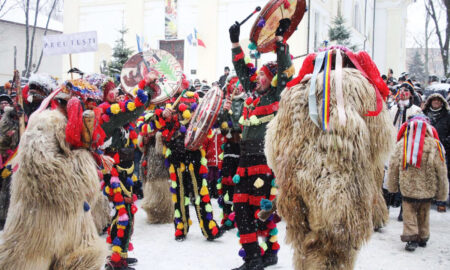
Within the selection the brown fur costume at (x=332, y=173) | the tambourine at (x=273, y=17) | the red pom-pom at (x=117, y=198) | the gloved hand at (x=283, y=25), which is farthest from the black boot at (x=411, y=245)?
the red pom-pom at (x=117, y=198)

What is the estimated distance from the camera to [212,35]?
22.3 m

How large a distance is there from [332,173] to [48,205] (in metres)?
2.05

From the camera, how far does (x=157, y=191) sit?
676 cm

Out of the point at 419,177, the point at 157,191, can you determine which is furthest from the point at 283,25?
the point at 157,191

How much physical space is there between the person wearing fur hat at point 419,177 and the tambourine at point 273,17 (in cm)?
283

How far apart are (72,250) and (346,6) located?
30.5 m

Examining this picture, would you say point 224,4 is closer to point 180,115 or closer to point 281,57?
point 180,115

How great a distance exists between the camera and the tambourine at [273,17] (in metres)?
3.84

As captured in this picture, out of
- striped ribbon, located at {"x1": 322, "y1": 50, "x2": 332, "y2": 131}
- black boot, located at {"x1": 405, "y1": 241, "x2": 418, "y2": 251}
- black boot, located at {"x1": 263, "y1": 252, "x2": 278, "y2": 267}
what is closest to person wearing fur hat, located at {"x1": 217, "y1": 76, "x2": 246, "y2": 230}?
black boot, located at {"x1": 263, "y1": 252, "x2": 278, "y2": 267}

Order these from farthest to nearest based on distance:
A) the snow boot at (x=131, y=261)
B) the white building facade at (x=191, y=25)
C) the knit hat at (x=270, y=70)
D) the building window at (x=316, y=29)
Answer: the building window at (x=316, y=29)
the white building facade at (x=191, y=25)
the snow boot at (x=131, y=261)
the knit hat at (x=270, y=70)

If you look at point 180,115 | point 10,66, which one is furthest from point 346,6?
point 180,115

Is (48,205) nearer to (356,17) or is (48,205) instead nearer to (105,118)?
(105,118)

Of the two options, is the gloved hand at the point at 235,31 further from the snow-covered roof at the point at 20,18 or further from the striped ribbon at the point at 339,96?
the snow-covered roof at the point at 20,18

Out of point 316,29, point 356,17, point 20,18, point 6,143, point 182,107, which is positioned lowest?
point 6,143
